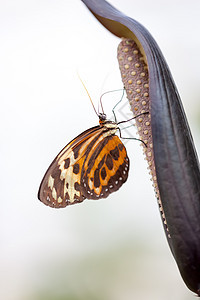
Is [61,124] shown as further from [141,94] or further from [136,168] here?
[141,94]

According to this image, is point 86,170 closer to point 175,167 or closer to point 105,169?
point 105,169

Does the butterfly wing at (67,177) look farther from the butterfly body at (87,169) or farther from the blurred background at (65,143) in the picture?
the blurred background at (65,143)

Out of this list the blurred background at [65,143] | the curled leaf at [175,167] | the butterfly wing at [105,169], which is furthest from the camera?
the blurred background at [65,143]

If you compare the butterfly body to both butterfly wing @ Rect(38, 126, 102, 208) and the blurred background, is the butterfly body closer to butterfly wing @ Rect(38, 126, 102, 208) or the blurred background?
butterfly wing @ Rect(38, 126, 102, 208)

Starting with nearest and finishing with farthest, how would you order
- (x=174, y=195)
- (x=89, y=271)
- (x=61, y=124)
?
(x=174, y=195)
(x=89, y=271)
(x=61, y=124)

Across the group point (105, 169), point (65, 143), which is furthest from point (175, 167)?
point (65, 143)

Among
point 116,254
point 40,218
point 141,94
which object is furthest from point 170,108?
point 40,218

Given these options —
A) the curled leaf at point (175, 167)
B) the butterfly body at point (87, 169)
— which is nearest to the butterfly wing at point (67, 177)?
the butterfly body at point (87, 169)

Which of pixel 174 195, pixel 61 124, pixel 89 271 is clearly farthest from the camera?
pixel 61 124
